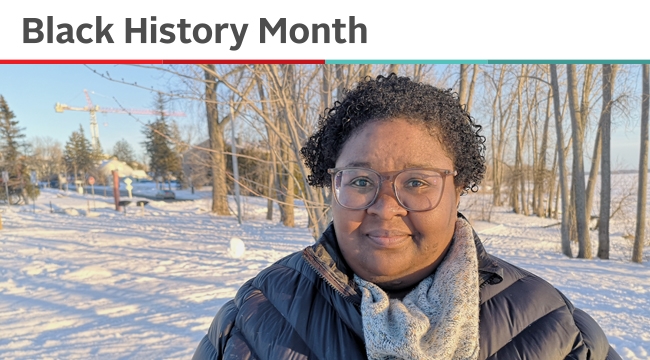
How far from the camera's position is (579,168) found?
38.0 ft

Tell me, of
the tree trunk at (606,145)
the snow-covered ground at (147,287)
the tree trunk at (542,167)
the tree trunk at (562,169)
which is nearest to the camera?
the snow-covered ground at (147,287)

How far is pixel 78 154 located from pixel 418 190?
203ft

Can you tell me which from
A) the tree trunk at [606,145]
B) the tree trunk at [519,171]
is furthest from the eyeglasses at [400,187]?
the tree trunk at [519,171]

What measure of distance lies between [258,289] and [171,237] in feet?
39.2

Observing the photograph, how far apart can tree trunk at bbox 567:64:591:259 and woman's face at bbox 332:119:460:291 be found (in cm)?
1200

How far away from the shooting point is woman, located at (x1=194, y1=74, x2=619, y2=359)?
107 centimetres

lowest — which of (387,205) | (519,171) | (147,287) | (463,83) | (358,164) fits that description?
(147,287)

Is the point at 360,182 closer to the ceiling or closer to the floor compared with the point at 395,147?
A: closer to the floor

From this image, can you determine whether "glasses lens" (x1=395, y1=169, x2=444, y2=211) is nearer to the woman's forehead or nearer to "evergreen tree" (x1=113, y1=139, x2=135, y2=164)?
the woman's forehead

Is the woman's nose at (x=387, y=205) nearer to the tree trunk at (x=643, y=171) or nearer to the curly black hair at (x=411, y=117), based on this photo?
the curly black hair at (x=411, y=117)

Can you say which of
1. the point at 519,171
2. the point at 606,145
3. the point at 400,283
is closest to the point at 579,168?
the point at 606,145

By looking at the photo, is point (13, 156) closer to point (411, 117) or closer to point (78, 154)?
point (78, 154)

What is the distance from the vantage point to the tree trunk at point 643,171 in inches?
414

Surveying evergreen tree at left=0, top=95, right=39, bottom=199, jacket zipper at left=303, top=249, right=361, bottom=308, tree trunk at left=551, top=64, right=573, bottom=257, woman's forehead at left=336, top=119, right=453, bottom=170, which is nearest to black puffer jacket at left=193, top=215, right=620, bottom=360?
jacket zipper at left=303, top=249, right=361, bottom=308
